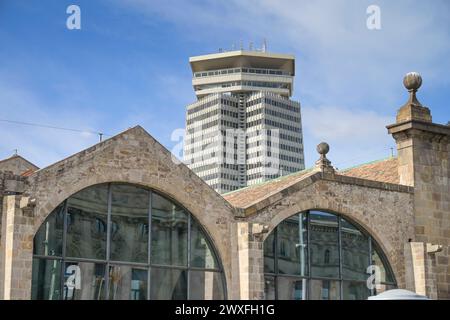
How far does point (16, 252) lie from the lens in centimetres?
1950

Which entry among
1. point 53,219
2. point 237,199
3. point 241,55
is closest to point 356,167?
point 237,199

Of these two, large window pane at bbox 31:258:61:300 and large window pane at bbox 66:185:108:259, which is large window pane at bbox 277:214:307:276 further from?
large window pane at bbox 31:258:61:300

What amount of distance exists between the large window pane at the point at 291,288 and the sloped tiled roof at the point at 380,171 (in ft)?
21.3

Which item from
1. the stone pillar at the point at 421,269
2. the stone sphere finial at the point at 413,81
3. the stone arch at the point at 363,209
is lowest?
the stone pillar at the point at 421,269

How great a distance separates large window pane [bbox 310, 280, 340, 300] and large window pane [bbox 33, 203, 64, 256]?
8597 millimetres

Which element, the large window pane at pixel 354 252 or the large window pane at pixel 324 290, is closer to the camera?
the large window pane at pixel 324 290

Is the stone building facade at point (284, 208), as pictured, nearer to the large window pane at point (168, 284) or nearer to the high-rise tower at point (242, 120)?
the large window pane at point (168, 284)

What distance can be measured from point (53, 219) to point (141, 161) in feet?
10.4

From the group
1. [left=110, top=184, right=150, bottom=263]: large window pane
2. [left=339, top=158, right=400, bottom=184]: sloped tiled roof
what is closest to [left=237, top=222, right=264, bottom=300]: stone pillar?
[left=110, top=184, right=150, bottom=263]: large window pane

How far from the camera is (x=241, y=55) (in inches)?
6777

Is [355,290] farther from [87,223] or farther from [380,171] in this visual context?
[87,223]

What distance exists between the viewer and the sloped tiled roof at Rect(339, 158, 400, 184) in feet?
96.3

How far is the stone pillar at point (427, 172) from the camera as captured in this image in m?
28.1

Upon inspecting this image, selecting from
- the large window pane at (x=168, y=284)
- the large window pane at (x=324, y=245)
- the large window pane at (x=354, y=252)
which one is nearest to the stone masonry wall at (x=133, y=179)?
the large window pane at (x=168, y=284)
